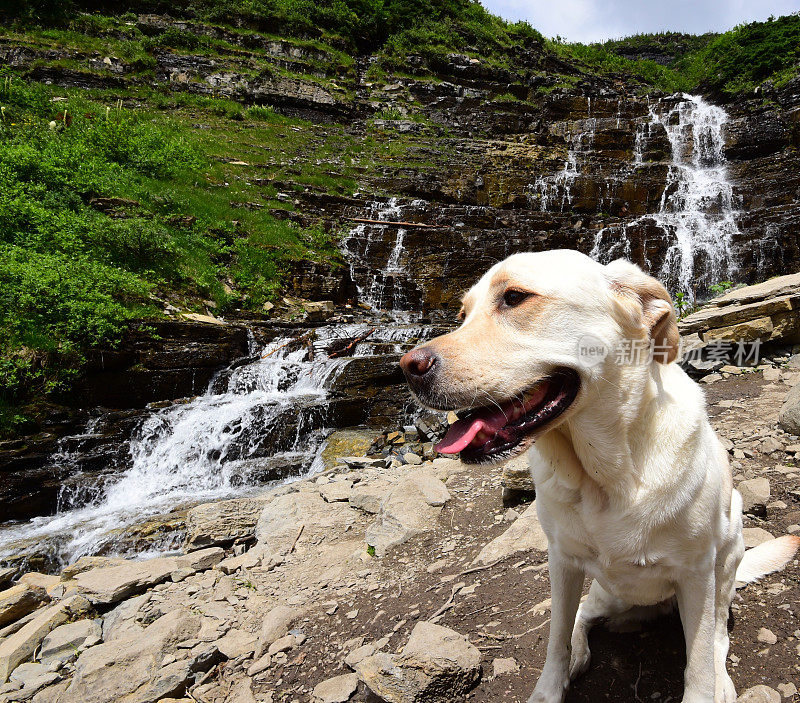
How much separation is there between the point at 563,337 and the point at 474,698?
5.69 ft

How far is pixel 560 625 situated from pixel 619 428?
0.90 meters

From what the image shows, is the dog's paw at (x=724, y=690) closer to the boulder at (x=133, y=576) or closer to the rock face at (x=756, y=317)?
the boulder at (x=133, y=576)

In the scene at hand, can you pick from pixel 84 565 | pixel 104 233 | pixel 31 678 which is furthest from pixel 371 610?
pixel 104 233

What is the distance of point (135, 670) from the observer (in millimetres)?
2717

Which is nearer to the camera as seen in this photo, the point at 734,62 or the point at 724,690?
the point at 724,690

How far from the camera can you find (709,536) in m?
1.60

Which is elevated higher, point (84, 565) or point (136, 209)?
point (136, 209)

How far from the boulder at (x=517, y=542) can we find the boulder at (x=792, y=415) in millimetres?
2417

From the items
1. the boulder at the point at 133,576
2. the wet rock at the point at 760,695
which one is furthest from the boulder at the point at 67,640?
the wet rock at the point at 760,695

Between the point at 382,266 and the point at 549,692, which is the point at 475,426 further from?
the point at 382,266

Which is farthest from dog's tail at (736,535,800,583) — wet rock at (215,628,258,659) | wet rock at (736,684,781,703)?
wet rock at (215,628,258,659)

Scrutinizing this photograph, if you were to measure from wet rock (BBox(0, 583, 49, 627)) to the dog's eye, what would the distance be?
5.19 meters

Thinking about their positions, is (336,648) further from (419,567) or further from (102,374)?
(102,374)

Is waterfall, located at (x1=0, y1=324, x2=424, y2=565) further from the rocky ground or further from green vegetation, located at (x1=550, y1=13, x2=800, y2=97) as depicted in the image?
green vegetation, located at (x1=550, y1=13, x2=800, y2=97)
